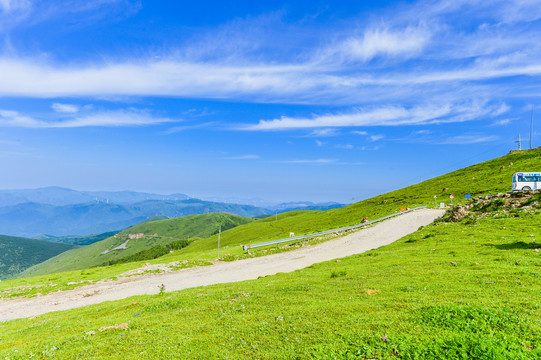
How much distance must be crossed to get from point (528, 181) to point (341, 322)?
75020mm

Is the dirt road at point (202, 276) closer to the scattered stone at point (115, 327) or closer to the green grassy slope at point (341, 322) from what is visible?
the green grassy slope at point (341, 322)

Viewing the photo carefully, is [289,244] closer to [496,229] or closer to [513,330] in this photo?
[496,229]

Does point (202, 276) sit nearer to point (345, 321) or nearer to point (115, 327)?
point (115, 327)

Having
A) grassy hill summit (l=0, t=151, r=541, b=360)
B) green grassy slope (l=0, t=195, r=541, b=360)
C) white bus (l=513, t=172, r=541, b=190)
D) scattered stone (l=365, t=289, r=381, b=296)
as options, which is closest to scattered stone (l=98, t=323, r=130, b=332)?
grassy hill summit (l=0, t=151, r=541, b=360)

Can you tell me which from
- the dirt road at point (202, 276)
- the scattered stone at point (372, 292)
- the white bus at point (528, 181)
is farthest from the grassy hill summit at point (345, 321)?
the white bus at point (528, 181)

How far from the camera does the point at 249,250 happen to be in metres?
49.9

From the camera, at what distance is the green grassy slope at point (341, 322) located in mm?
8992

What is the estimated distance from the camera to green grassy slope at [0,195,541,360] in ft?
29.5

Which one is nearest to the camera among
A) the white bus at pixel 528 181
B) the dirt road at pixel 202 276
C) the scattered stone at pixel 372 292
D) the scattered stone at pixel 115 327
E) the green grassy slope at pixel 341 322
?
the green grassy slope at pixel 341 322

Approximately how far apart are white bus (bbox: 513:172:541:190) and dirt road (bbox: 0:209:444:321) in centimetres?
3076

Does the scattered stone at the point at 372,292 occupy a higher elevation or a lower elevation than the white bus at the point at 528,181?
lower

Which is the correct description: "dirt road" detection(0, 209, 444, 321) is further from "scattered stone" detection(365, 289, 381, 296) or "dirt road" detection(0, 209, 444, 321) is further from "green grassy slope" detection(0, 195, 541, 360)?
"scattered stone" detection(365, 289, 381, 296)

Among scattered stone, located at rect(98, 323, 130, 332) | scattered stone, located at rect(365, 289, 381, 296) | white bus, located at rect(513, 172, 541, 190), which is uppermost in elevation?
white bus, located at rect(513, 172, 541, 190)

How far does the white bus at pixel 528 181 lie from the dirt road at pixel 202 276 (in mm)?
30764
